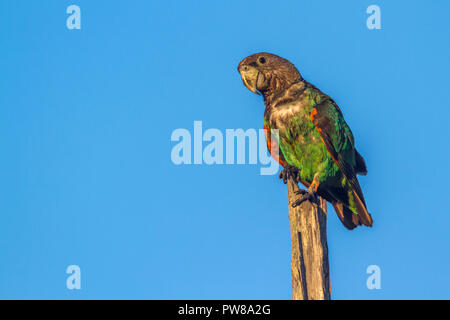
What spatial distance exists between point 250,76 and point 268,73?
310 millimetres

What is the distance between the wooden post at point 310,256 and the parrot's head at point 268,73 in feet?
10.4

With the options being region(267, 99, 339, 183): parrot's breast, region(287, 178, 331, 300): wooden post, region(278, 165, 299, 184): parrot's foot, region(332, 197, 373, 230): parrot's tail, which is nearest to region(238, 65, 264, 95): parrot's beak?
region(267, 99, 339, 183): parrot's breast

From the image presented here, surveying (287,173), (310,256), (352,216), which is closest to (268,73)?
(287,173)

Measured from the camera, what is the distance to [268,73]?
31.4 feet

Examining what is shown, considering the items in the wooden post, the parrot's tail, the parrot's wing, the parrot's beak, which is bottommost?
the wooden post

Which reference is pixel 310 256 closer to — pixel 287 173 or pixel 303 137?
pixel 287 173

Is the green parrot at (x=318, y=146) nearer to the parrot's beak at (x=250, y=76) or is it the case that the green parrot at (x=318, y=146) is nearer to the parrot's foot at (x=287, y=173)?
the parrot's foot at (x=287, y=173)

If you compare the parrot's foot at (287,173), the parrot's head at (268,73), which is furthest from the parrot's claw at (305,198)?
the parrot's head at (268,73)

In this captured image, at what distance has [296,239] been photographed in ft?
22.5

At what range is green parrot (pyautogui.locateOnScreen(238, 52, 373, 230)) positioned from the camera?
902 centimetres

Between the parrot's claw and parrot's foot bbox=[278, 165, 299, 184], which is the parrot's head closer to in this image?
parrot's foot bbox=[278, 165, 299, 184]
